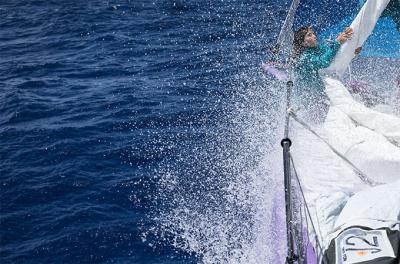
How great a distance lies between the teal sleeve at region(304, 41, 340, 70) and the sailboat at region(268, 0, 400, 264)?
0.29 feet

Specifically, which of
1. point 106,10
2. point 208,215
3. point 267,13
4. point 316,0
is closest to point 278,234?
point 208,215

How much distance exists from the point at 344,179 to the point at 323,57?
262cm

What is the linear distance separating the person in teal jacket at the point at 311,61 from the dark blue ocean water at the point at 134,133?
5.72ft

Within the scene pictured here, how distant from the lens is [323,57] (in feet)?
24.6

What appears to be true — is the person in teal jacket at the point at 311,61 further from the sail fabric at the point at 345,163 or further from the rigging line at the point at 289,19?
the rigging line at the point at 289,19

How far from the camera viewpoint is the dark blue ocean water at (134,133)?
24.7 feet

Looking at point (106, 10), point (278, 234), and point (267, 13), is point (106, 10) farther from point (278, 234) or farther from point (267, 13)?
point (278, 234)

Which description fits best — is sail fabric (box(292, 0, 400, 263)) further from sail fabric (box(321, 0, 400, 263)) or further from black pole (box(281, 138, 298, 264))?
black pole (box(281, 138, 298, 264))

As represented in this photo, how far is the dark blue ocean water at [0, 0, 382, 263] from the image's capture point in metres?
7.52

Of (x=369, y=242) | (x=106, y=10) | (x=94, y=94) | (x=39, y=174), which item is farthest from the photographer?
(x=106, y=10)

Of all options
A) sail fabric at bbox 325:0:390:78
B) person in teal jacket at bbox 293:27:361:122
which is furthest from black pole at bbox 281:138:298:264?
sail fabric at bbox 325:0:390:78

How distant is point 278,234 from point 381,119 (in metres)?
1.88

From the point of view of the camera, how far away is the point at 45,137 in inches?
402

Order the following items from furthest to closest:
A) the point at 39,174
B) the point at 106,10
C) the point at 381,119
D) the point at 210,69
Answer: the point at 106,10 → the point at 210,69 → the point at 39,174 → the point at 381,119
